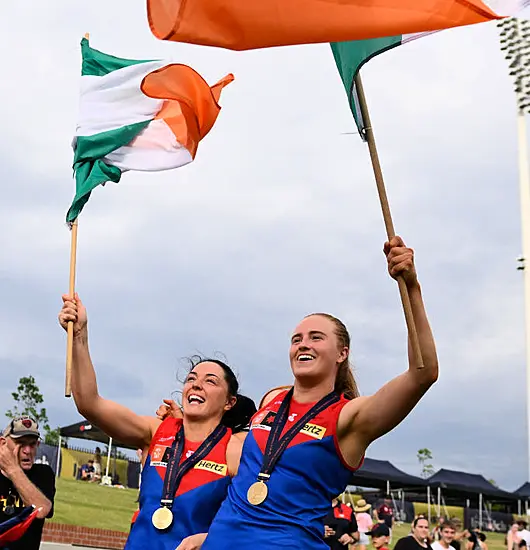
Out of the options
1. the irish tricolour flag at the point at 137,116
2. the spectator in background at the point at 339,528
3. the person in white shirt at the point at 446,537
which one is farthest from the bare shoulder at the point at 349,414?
the person in white shirt at the point at 446,537

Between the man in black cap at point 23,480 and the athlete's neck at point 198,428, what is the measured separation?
1.36m

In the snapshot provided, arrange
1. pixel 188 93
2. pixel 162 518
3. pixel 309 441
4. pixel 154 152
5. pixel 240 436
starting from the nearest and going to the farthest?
1. pixel 309 441
2. pixel 162 518
3. pixel 240 436
4. pixel 188 93
5. pixel 154 152

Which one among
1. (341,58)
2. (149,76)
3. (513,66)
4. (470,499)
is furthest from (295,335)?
(470,499)

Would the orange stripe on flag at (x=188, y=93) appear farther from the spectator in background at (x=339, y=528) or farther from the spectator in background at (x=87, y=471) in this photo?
the spectator in background at (x=87, y=471)

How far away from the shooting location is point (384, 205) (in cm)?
407

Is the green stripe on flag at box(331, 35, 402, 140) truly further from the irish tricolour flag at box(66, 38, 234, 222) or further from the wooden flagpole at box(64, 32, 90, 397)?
the irish tricolour flag at box(66, 38, 234, 222)

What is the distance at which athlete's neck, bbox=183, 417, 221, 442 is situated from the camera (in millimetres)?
5367

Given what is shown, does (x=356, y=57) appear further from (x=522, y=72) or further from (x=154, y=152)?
(x=522, y=72)

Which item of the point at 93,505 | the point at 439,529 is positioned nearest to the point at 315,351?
the point at 439,529

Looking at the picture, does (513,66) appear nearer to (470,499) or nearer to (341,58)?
(341,58)

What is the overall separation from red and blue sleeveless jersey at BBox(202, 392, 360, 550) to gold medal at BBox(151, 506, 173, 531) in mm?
585

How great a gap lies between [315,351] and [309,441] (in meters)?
0.53

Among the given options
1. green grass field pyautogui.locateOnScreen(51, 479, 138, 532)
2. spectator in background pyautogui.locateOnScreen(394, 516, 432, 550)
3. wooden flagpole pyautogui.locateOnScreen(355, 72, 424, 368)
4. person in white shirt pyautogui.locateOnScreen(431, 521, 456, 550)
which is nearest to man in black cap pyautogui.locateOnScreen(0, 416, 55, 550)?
wooden flagpole pyautogui.locateOnScreen(355, 72, 424, 368)

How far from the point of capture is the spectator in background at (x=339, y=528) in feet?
33.7
